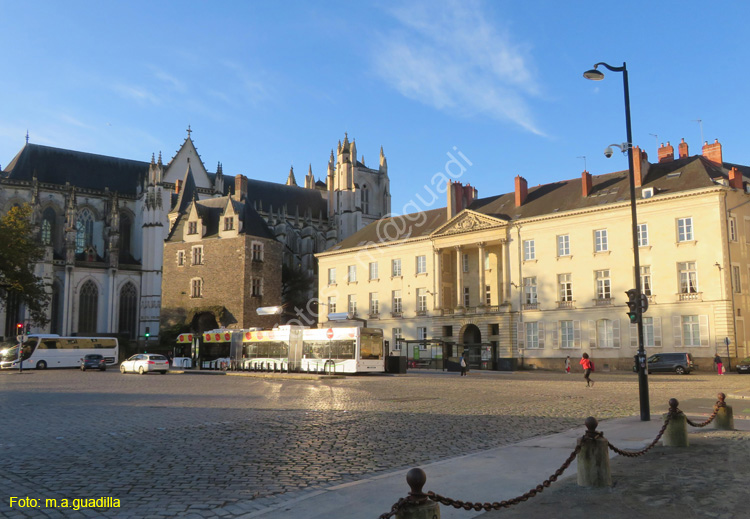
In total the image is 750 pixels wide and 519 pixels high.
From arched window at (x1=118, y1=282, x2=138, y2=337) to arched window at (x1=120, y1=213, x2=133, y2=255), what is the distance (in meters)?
5.78

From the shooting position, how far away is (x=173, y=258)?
60531mm

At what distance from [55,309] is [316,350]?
4208cm

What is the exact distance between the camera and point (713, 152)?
1768 inches

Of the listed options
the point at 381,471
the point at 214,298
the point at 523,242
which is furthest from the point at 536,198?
the point at 381,471

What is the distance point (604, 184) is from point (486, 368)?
1545cm

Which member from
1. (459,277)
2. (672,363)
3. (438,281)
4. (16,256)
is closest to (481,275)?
(459,277)

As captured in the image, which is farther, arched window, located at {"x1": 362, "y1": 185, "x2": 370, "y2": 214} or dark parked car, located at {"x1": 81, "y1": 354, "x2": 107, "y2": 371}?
arched window, located at {"x1": 362, "y1": 185, "x2": 370, "y2": 214}

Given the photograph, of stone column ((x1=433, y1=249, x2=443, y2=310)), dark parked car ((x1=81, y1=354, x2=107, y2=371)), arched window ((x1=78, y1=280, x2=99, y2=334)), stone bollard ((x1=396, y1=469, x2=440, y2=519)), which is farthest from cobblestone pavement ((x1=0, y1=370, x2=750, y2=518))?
arched window ((x1=78, y1=280, x2=99, y2=334))

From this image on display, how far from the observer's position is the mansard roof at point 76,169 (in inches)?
2918

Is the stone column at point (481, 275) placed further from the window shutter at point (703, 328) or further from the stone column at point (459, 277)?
the window shutter at point (703, 328)

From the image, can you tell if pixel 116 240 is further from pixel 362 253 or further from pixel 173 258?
pixel 362 253

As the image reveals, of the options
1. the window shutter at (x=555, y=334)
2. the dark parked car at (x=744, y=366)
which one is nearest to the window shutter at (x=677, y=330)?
the dark parked car at (x=744, y=366)

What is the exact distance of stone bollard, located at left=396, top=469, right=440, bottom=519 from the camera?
176 inches

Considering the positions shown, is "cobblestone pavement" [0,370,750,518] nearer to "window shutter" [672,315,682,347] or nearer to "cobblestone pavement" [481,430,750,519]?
"cobblestone pavement" [481,430,750,519]
